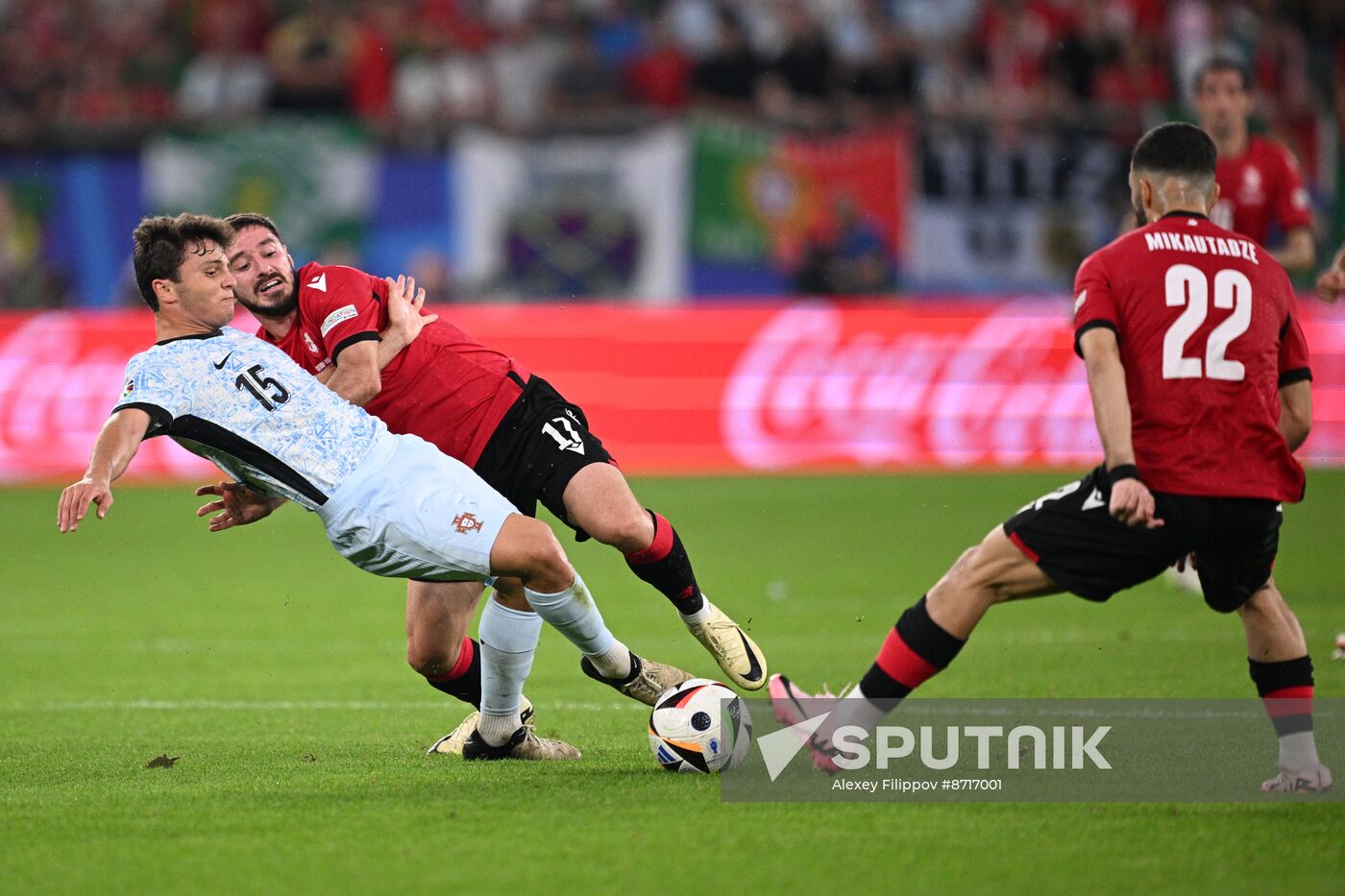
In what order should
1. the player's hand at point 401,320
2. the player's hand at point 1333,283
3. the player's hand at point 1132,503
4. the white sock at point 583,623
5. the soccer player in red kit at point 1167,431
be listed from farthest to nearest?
the player's hand at point 1333,283 → the player's hand at point 401,320 → the white sock at point 583,623 → the soccer player in red kit at point 1167,431 → the player's hand at point 1132,503

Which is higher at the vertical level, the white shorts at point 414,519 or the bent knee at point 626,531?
the white shorts at point 414,519

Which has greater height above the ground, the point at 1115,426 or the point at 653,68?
the point at 653,68

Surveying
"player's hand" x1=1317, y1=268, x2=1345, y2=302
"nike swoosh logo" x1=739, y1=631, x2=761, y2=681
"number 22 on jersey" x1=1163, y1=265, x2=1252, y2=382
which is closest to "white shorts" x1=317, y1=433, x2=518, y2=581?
"nike swoosh logo" x1=739, y1=631, x2=761, y2=681

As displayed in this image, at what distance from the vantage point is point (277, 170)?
1838 cm

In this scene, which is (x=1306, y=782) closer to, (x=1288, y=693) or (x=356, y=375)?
(x=1288, y=693)

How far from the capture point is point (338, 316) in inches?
236

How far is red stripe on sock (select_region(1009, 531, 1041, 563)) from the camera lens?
488 centimetres

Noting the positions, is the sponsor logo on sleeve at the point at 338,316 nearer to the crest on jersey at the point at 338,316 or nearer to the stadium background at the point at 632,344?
the crest on jersey at the point at 338,316

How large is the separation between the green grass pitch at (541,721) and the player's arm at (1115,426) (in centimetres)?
87

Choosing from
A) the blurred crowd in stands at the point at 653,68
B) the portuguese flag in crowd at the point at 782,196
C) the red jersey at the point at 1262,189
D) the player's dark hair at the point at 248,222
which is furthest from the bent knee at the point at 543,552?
the portuguese flag in crowd at the point at 782,196

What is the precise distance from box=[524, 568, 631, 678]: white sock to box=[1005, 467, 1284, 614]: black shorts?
→ 1.48 metres

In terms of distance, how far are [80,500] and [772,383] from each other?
10.7 metres

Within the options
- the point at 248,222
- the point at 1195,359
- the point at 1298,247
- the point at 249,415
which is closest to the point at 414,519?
the point at 249,415

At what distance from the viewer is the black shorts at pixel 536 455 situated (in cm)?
614
